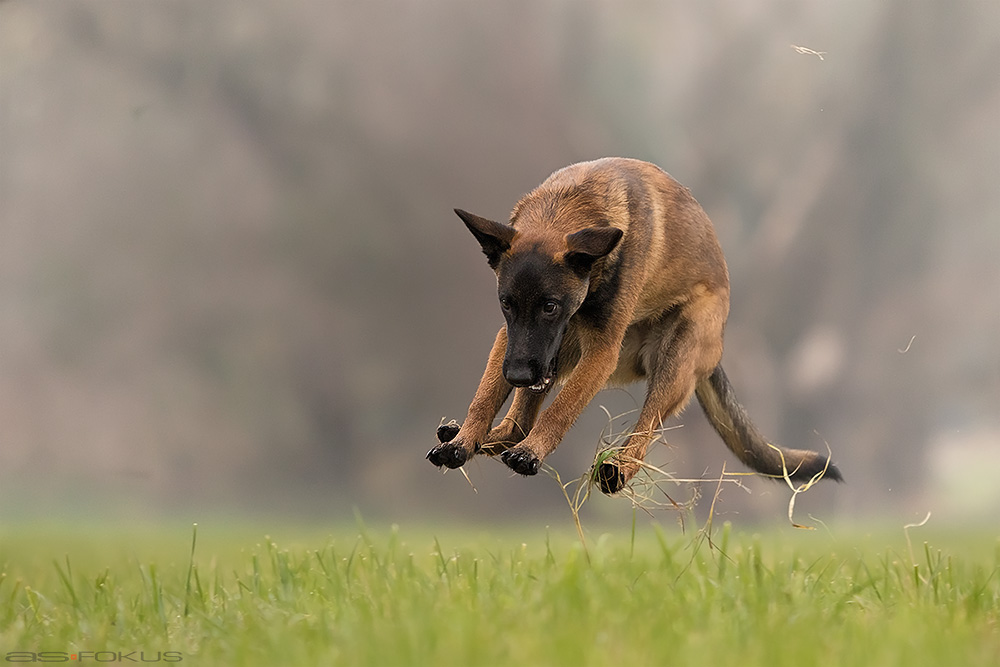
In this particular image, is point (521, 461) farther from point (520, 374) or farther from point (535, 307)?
point (535, 307)

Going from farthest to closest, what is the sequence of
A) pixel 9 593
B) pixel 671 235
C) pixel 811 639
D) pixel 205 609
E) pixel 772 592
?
1. pixel 671 235
2. pixel 9 593
3. pixel 205 609
4. pixel 772 592
5. pixel 811 639

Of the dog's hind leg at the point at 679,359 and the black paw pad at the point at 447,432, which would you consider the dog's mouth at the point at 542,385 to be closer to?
the black paw pad at the point at 447,432

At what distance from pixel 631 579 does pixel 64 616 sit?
2.92 m

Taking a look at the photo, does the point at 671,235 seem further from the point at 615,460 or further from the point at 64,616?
the point at 64,616

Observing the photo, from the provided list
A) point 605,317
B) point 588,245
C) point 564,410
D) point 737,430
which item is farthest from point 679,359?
point 588,245

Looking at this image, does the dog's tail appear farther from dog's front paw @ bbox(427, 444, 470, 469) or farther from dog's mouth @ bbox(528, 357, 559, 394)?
dog's front paw @ bbox(427, 444, 470, 469)

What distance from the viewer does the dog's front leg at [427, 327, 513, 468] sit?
524cm

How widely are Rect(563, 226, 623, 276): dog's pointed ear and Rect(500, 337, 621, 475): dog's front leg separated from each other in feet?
2.02

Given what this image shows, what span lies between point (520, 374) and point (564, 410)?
0.53 metres

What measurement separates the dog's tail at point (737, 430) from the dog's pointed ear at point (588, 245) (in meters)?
1.91

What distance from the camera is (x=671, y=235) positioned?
6.39 meters

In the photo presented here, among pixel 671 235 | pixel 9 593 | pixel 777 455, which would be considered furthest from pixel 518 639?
pixel 777 455

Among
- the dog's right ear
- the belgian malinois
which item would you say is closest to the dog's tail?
the belgian malinois

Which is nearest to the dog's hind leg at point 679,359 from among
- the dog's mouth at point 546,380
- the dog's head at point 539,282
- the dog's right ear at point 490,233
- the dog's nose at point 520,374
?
the dog's mouth at point 546,380
